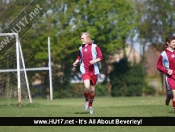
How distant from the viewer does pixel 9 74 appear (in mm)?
23969

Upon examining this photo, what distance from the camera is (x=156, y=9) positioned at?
47.2m

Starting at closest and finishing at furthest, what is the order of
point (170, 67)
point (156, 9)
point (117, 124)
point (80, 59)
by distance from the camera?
point (117, 124), point (170, 67), point (80, 59), point (156, 9)

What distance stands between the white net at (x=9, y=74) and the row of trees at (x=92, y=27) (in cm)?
1242

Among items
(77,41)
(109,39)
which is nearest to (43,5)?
(77,41)

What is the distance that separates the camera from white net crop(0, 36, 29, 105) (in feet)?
70.2

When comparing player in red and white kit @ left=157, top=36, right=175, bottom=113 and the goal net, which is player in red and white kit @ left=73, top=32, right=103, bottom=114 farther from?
the goal net

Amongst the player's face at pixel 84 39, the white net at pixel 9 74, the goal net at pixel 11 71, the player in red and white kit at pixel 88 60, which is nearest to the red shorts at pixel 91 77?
the player in red and white kit at pixel 88 60

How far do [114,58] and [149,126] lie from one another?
1441 inches

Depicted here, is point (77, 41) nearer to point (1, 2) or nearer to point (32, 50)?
point (32, 50)

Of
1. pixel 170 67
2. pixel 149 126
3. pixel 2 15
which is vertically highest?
pixel 2 15

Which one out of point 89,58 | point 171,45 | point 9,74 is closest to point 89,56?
point 89,58

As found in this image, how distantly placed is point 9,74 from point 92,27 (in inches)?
776

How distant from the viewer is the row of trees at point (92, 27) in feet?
130

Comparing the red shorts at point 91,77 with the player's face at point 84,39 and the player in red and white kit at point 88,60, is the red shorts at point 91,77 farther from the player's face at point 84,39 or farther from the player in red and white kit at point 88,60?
the player's face at point 84,39
